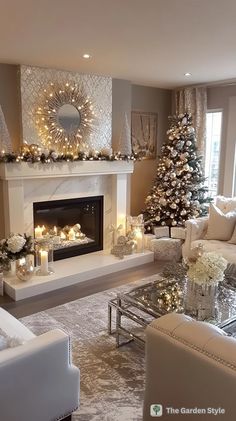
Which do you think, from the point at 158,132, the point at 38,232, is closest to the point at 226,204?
the point at 158,132

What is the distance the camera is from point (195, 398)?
4.63 feet

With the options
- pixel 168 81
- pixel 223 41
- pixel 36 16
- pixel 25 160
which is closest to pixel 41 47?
pixel 36 16

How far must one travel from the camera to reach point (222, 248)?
419cm

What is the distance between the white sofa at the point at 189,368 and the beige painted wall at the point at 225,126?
4446mm

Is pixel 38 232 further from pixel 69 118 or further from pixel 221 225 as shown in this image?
pixel 221 225

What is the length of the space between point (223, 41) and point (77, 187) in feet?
8.86

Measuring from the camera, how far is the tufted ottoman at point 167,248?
17.3 ft

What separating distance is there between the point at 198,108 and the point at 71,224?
288 centimetres

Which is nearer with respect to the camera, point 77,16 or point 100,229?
point 77,16

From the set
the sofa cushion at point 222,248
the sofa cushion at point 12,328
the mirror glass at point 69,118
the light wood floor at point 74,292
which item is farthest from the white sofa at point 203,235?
the sofa cushion at point 12,328

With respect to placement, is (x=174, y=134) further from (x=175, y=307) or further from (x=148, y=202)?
(x=175, y=307)

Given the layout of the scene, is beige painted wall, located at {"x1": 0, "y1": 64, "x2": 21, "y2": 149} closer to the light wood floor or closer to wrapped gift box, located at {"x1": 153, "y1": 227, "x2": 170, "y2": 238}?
the light wood floor

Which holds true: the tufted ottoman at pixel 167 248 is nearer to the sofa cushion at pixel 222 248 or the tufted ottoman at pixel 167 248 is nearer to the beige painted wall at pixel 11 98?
the sofa cushion at pixel 222 248

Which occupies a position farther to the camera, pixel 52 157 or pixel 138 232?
pixel 138 232
